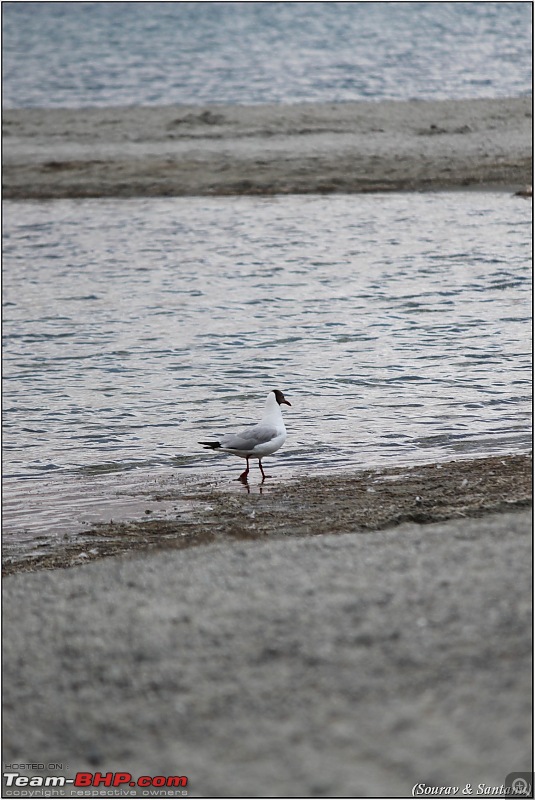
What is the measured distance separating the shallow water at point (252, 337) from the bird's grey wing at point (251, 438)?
1.19ft

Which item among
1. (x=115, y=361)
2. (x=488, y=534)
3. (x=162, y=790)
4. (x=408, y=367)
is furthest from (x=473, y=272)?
(x=162, y=790)

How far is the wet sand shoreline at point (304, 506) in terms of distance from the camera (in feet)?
24.4

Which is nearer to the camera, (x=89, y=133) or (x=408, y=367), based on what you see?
(x=408, y=367)

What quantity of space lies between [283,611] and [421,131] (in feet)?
69.6

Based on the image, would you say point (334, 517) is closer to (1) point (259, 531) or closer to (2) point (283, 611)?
(1) point (259, 531)

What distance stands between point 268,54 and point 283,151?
75.2 feet

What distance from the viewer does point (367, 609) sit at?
519 centimetres

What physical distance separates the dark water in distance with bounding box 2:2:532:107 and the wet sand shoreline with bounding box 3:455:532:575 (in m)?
23.5

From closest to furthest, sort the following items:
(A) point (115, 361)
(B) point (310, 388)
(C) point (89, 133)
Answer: (B) point (310, 388), (A) point (115, 361), (C) point (89, 133)

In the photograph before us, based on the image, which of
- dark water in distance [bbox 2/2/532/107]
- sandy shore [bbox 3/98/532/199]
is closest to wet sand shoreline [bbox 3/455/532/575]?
sandy shore [bbox 3/98/532/199]

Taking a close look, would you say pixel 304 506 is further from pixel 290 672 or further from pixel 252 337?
pixel 252 337

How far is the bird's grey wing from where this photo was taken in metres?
9.18
